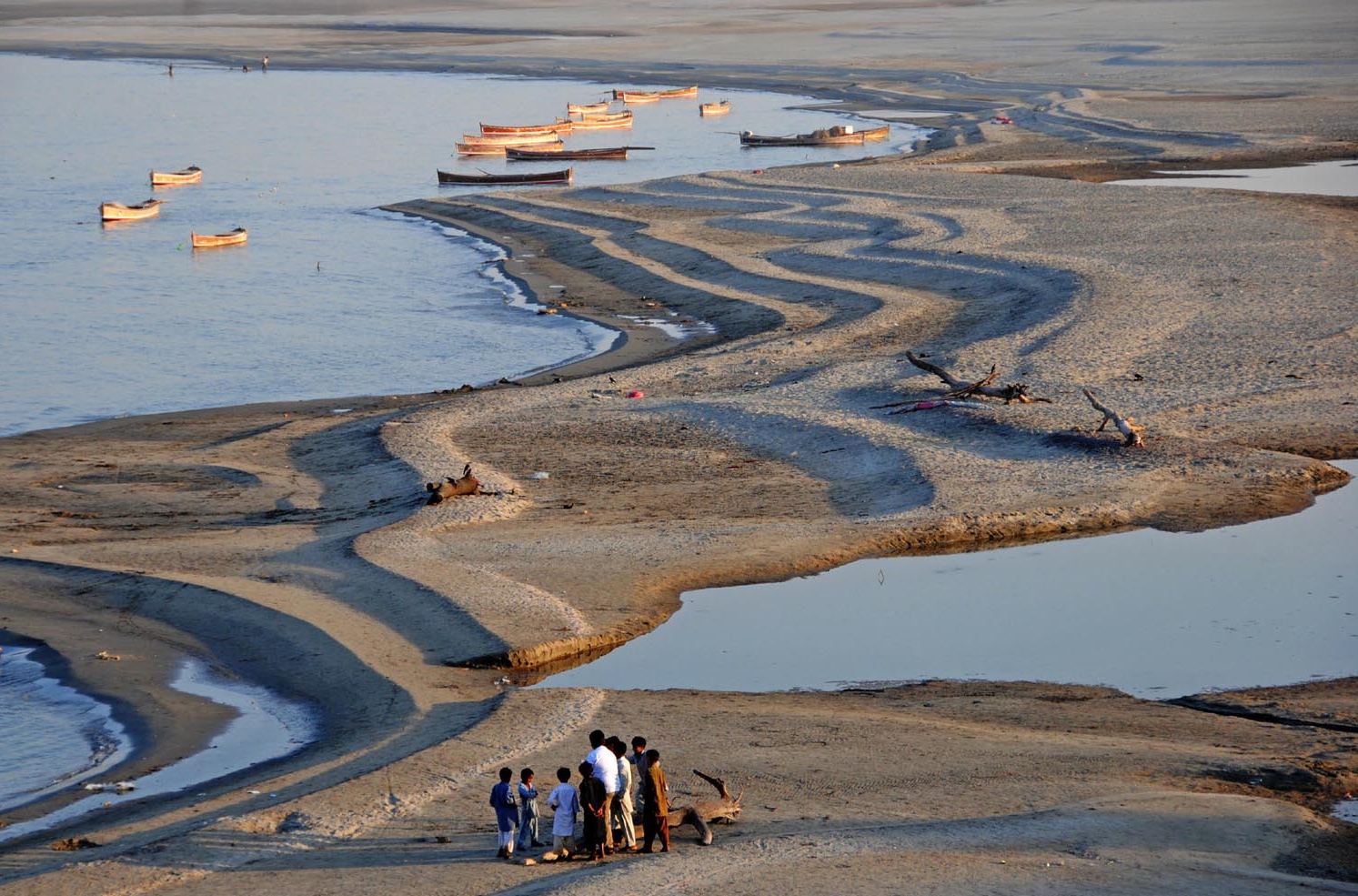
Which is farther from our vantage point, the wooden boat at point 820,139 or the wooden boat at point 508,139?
the wooden boat at point 508,139

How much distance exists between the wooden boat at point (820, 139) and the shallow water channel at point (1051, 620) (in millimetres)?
51341

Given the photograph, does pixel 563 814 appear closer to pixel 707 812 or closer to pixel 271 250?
pixel 707 812

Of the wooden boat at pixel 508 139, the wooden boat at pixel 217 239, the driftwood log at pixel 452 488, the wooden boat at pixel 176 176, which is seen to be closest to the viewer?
the driftwood log at pixel 452 488

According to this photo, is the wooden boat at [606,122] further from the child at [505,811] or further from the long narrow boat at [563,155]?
the child at [505,811]

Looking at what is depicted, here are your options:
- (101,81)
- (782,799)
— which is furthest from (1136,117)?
(101,81)

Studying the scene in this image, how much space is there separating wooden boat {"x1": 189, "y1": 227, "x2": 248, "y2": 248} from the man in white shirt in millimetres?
41338

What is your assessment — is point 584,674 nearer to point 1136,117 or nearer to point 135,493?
point 135,493

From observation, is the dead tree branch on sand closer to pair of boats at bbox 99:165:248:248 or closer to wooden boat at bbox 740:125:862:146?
pair of boats at bbox 99:165:248:248

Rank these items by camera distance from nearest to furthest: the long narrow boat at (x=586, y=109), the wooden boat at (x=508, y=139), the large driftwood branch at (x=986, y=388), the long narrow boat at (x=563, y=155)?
the large driftwood branch at (x=986, y=388)
the long narrow boat at (x=563, y=155)
the wooden boat at (x=508, y=139)
the long narrow boat at (x=586, y=109)

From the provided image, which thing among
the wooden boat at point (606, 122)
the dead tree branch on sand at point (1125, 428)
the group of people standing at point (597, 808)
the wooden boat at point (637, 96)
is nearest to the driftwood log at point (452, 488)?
the dead tree branch on sand at point (1125, 428)

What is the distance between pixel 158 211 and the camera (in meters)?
57.4

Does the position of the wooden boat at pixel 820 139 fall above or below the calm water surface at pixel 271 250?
above

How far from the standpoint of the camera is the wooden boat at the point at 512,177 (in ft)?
206

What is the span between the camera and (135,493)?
23.8m
